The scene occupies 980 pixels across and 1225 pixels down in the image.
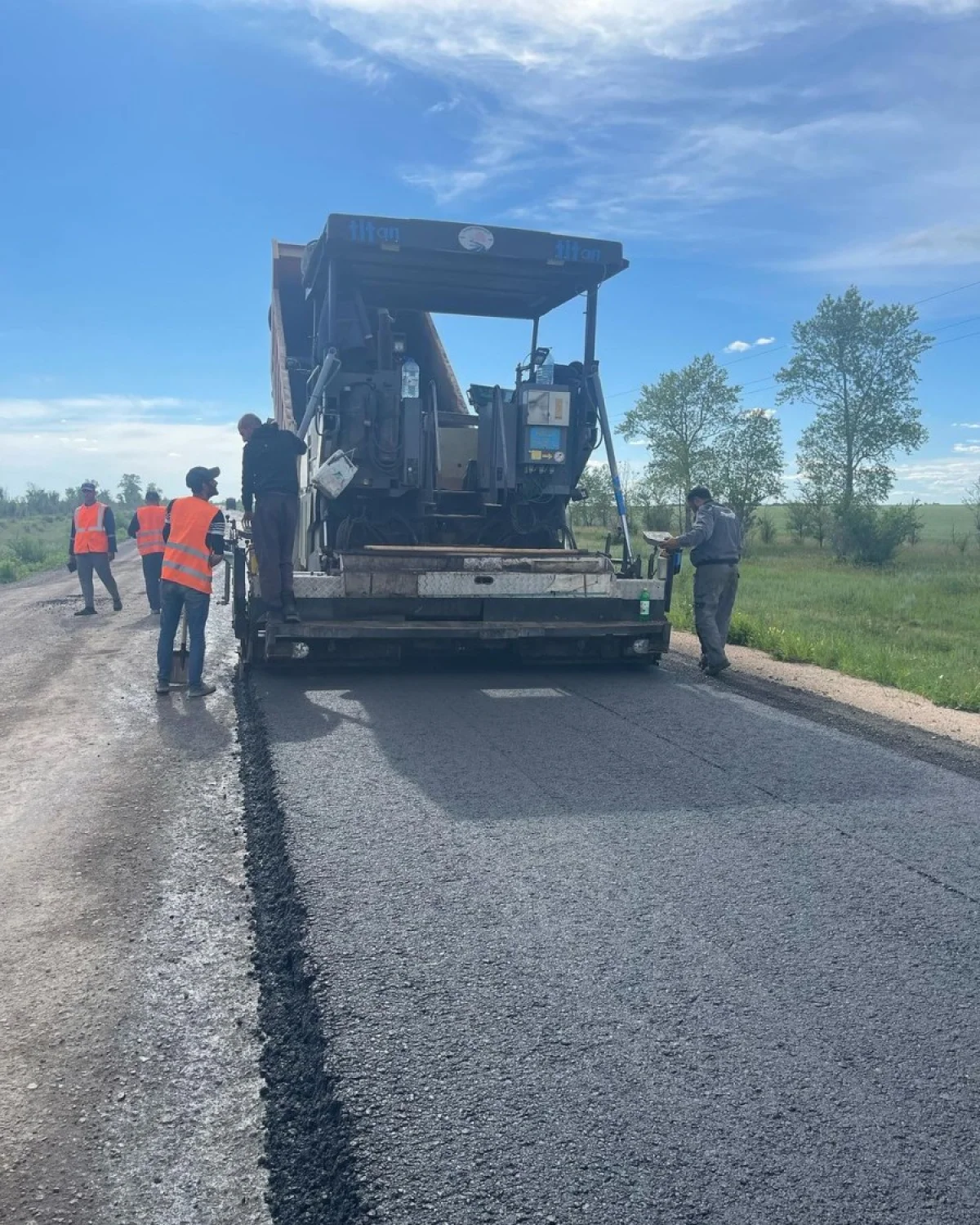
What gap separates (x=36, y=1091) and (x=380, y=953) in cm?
100

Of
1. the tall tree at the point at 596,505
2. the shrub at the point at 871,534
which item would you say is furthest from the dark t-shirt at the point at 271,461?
the shrub at the point at 871,534

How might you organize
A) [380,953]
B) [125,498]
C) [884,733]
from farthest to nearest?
[125,498]
[884,733]
[380,953]

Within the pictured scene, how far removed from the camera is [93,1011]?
2.90m

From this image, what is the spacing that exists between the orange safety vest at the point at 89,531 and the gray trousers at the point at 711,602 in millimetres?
7812

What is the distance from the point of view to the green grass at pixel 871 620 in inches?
387

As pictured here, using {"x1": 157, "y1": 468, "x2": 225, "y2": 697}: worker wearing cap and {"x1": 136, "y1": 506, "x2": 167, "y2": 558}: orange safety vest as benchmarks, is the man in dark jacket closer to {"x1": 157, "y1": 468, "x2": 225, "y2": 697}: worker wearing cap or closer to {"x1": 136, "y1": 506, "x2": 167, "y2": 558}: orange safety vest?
{"x1": 157, "y1": 468, "x2": 225, "y2": 697}: worker wearing cap

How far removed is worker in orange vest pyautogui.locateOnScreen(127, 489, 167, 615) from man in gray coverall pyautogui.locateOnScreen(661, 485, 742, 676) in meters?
7.06

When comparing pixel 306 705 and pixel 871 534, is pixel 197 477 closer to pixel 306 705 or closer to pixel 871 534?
pixel 306 705

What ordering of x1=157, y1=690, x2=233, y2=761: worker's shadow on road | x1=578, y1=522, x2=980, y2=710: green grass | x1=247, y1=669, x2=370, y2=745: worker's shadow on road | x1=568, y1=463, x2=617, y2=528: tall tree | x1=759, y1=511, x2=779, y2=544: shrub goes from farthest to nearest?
x1=759, y1=511, x2=779, y2=544: shrub → x1=568, y1=463, x2=617, y2=528: tall tree → x1=578, y1=522, x2=980, y2=710: green grass → x1=247, y1=669, x2=370, y2=745: worker's shadow on road → x1=157, y1=690, x2=233, y2=761: worker's shadow on road

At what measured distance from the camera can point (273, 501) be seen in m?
7.61

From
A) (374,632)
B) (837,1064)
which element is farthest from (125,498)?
(837,1064)

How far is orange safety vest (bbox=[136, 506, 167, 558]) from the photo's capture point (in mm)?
12938

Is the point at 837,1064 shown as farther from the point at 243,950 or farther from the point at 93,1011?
the point at 93,1011

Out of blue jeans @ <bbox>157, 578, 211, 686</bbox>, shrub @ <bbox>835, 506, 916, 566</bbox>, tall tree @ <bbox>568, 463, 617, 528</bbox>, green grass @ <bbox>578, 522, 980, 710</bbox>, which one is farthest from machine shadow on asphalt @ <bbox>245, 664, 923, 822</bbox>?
shrub @ <bbox>835, 506, 916, 566</bbox>
